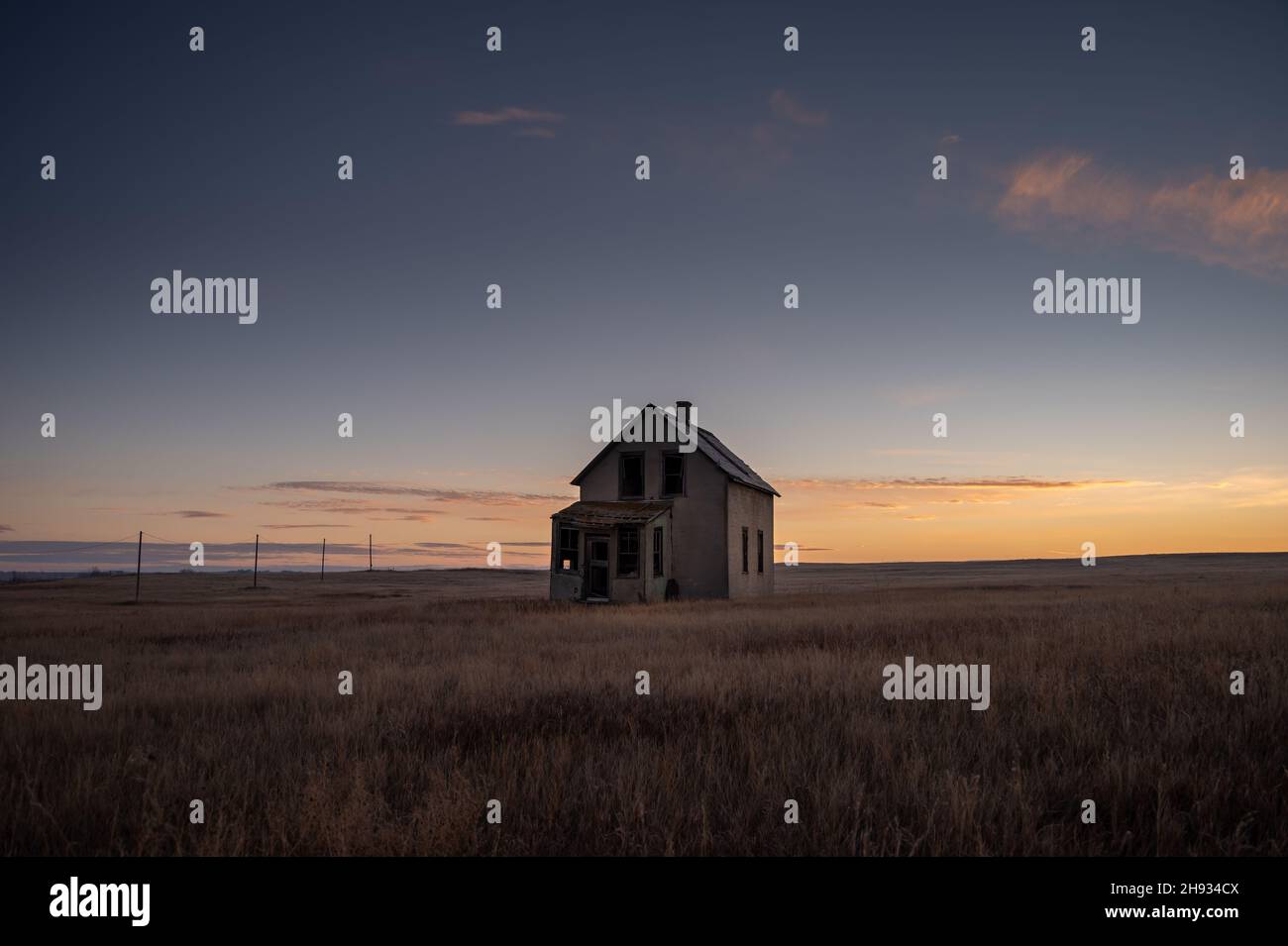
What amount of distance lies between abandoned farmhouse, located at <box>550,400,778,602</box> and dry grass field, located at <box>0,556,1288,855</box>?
1492 cm

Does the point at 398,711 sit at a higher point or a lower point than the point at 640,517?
lower

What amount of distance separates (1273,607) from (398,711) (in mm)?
20046

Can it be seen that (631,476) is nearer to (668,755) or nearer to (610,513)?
(610,513)

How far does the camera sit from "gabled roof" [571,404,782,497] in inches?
1145

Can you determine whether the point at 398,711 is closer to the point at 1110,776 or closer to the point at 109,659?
the point at 1110,776

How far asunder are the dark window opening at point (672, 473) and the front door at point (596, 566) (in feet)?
12.2

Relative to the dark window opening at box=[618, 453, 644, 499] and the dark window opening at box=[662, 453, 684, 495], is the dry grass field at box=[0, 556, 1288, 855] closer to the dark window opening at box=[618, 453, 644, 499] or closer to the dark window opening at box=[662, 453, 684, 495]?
the dark window opening at box=[662, 453, 684, 495]

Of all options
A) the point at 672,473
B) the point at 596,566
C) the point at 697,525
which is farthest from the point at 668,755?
the point at 672,473

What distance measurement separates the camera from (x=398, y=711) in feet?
24.0

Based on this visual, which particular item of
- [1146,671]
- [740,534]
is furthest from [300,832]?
[740,534]

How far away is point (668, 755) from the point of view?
5199 mm

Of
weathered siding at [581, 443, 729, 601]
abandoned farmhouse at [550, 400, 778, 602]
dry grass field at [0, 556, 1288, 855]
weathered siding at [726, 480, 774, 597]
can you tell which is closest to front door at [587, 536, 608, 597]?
abandoned farmhouse at [550, 400, 778, 602]

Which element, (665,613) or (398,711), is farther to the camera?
(665,613)
